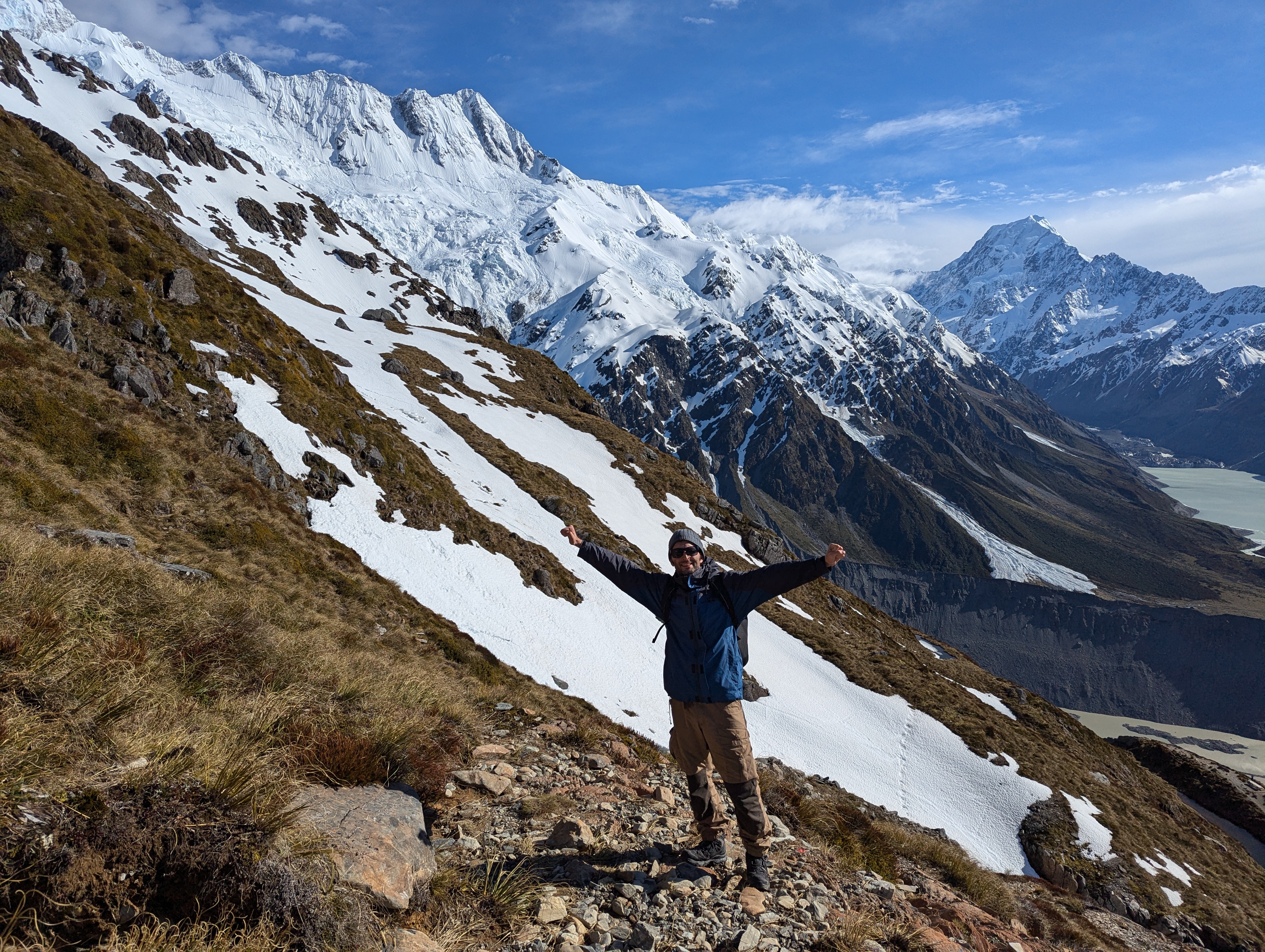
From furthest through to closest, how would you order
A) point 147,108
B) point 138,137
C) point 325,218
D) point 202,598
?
point 325,218, point 147,108, point 138,137, point 202,598

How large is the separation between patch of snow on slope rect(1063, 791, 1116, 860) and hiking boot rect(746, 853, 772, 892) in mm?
41179

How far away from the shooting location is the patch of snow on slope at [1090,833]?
35.3m

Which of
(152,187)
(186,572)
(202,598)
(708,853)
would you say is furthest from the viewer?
(152,187)

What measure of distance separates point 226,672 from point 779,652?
41.3 metres

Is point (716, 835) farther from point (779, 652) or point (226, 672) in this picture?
point (779, 652)

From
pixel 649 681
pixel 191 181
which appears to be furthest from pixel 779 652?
pixel 191 181

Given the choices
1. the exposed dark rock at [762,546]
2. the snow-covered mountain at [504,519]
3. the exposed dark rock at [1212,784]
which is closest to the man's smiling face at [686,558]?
the snow-covered mountain at [504,519]

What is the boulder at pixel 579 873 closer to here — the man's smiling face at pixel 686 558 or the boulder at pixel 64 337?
the man's smiling face at pixel 686 558

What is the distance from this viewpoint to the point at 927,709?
146 ft

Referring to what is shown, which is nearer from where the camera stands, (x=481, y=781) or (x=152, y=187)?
(x=481, y=781)

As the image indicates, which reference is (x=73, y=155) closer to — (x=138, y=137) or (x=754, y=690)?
(x=138, y=137)

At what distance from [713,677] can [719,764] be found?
107 cm

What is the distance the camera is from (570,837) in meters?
6.84

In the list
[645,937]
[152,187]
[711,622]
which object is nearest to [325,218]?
[152,187]
